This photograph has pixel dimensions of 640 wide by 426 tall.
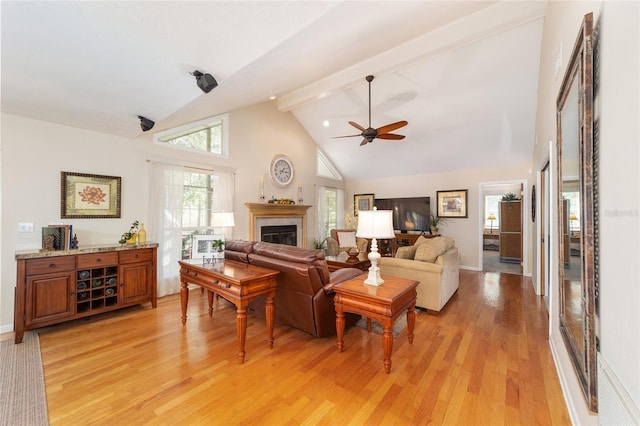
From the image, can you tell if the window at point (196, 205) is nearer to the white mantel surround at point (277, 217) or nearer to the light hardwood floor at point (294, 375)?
the white mantel surround at point (277, 217)

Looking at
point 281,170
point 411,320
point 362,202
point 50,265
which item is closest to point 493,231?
point 362,202

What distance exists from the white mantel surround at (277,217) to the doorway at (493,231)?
14.0 feet

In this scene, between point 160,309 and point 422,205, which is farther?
point 422,205

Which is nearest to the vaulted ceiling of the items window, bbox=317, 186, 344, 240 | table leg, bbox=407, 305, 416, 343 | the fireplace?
window, bbox=317, 186, 344, 240

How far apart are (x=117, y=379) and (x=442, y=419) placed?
7.93ft

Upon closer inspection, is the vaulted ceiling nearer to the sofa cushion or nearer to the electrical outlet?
the electrical outlet

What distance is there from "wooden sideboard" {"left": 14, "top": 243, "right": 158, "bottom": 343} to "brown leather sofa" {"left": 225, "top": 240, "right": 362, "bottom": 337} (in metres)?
1.70

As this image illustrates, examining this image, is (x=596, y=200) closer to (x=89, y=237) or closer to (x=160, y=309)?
(x=160, y=309)

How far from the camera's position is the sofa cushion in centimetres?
343

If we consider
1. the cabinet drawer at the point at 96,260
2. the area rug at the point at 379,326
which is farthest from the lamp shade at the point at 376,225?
the cabinet drawer at the point at 96,260

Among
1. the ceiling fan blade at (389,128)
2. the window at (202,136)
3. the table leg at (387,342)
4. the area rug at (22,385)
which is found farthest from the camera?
the window at (202,136)

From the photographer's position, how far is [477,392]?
188cm

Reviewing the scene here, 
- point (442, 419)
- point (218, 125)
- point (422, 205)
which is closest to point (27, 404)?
point (442, 419)

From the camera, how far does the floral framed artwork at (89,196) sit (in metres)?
3.23
